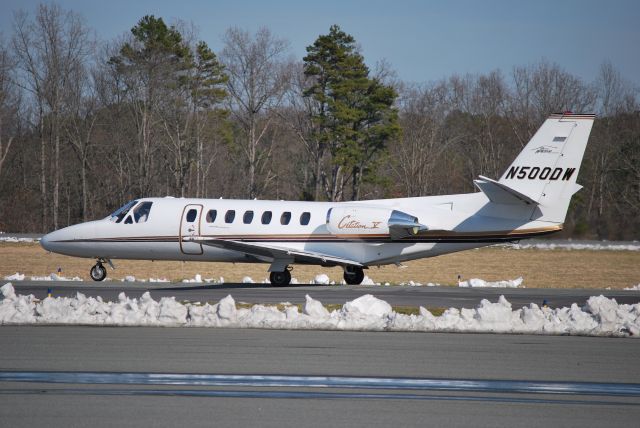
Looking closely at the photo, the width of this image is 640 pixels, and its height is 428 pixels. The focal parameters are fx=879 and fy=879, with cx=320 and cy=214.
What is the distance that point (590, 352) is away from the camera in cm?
1291

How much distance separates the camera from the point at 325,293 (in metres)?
22.3

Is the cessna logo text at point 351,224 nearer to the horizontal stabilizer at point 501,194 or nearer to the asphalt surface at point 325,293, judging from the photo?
the asphalt surface at point 325,293

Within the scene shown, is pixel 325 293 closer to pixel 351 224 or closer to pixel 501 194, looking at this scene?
pixel 351 224

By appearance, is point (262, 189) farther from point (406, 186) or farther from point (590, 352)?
point (590, 352)

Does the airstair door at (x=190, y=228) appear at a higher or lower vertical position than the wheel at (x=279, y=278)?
higher

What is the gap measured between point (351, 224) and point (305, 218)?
1483 millimetres

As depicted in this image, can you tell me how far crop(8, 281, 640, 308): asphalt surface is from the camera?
67.3ft

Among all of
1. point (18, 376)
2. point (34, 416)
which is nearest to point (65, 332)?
point (18, 376)

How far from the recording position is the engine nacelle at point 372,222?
81.9ft

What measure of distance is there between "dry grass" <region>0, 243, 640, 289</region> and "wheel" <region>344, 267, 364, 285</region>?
5250 millimetres

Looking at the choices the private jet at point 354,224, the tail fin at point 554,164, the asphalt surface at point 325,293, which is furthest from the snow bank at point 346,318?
the tail fin at point 554,164

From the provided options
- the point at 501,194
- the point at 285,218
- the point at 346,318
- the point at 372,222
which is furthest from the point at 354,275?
the point at 346,318

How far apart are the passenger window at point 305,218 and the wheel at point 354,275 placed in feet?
7.16

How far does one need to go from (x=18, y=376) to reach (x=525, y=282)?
24.5 m
